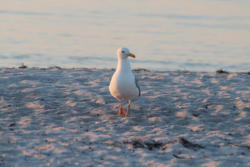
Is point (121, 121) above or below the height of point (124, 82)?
below

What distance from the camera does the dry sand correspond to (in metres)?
7.95

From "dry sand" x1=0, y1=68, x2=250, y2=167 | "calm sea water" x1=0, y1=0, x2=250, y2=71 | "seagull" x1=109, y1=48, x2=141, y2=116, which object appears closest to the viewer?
"dry sand" x1=0, y1=68, x2=250, y2=167

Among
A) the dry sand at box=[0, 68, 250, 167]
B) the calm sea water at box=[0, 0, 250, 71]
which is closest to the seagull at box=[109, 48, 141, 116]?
the dry sand at box=[0, 68, 250, 167]

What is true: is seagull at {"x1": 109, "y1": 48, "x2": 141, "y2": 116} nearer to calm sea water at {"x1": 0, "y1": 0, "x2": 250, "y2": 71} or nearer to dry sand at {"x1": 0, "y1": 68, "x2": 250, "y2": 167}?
dry sand at {"x1": 0, "y1": 68, "x2": 250, "y2": 167}

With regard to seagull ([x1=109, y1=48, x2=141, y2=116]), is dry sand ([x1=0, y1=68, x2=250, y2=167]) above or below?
below

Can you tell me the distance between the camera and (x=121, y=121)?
10.3m

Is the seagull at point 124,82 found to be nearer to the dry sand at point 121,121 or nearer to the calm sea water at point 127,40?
the dry sand at point 121,121

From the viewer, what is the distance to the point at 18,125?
32.1 ft

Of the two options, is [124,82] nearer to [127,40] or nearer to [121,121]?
[121,121]

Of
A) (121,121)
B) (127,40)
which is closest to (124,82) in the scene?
(121,121)

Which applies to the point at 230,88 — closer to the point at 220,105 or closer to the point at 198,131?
the point at 220,105

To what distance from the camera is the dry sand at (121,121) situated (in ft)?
26.1

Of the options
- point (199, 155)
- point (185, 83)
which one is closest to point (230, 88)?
point (185, 83)

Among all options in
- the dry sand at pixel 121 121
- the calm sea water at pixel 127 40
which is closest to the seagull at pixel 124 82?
the dry sand at pixel 121 121
